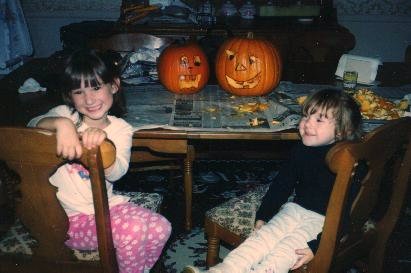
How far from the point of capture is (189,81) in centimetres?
188

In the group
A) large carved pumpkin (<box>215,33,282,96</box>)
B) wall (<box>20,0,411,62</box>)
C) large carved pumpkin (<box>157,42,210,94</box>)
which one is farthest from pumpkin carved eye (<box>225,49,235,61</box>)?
wall (<box>20,0,411,62</box>)

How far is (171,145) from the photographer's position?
62.2 inches

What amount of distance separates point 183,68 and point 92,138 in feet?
3.10

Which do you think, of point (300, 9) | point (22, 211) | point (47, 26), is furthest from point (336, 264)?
point (47, 26)

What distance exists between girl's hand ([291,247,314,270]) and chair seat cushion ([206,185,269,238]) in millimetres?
250

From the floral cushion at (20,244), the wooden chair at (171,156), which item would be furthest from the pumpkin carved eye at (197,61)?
A: the floral cushion at (20,244)

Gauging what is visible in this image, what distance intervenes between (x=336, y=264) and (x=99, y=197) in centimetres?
85

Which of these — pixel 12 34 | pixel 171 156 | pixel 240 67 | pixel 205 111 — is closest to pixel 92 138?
pixel 205 111

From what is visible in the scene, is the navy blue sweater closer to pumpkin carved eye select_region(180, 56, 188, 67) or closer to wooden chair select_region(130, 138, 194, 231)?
wooden chair select_region(130, 138, 194, 231)

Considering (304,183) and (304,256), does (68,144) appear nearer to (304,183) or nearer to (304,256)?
(304,256)

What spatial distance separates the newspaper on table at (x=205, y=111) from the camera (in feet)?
→ 5.07

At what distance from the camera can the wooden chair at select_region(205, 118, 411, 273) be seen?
106 centimetres

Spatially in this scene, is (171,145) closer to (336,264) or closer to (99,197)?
(99,197)

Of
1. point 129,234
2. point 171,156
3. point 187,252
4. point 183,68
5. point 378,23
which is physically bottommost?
point 187,252
